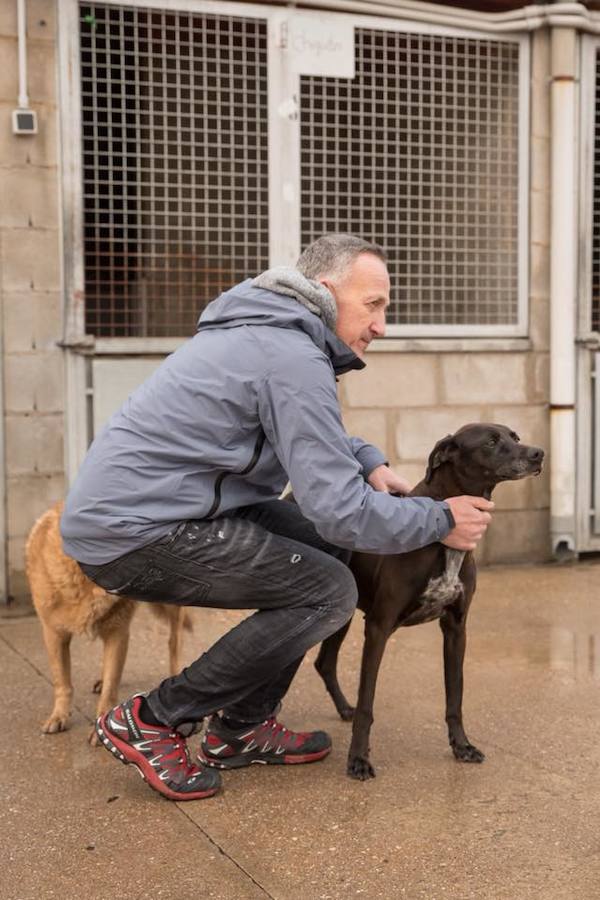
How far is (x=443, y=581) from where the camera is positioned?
12.2ft

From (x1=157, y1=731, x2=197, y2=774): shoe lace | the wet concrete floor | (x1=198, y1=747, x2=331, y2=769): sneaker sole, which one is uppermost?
(x1=157, y1=731, x2=197, y2=774): shoe lace

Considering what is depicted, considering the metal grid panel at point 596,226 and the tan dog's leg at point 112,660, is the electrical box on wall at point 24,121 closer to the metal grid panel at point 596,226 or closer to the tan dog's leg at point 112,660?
the tan dog's leg at point 112,660

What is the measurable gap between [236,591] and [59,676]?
1.04m

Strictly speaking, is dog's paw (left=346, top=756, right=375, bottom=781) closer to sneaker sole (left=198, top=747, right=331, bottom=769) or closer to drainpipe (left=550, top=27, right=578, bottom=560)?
sneaker sole (left=198, top=747, right=331, bottom=769)

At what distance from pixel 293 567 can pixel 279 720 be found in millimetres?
999

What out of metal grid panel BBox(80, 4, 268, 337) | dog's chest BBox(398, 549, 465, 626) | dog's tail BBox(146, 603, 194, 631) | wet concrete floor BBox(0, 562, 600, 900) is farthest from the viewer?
metal grid panel BBox(80, 4, 268, 337)

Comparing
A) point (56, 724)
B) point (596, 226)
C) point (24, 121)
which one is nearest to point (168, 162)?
point (24, 121)

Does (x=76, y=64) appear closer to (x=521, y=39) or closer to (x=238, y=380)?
(x=521, y=39)

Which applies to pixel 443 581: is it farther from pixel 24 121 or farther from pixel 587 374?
pixel 587 374

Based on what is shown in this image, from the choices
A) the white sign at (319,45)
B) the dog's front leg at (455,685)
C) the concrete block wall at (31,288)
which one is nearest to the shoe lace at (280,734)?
the dog's front leg at (455,685)

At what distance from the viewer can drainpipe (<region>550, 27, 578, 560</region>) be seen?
688 cm

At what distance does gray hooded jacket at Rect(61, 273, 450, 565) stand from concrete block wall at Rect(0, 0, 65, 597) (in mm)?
2557

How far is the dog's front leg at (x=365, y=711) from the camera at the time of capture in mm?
3674

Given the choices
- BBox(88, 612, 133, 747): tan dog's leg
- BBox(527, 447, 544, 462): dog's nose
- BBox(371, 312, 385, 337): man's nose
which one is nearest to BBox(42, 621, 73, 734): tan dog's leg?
BBox(88, 612, 133, 747): tan dog's leg
